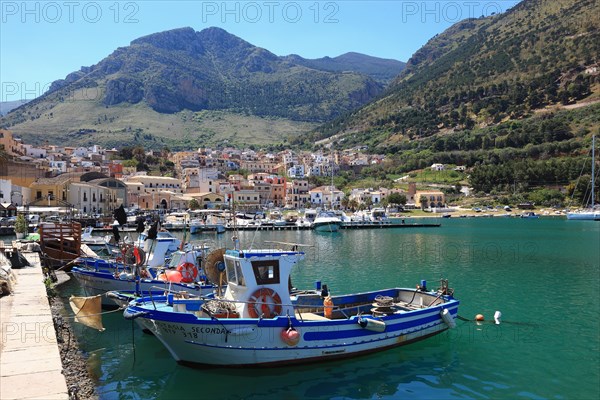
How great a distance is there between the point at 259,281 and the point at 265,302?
2.06 ft

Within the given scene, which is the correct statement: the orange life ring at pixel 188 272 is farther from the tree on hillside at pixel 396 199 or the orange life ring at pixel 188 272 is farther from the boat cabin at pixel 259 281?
the tree on hillside at pixel 396 199

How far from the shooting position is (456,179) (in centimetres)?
12988

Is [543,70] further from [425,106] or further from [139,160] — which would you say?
[139,160]

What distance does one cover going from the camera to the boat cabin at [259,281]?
14250 millimetres

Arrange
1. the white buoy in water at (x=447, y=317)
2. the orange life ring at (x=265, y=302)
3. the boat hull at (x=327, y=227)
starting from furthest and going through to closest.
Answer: the boat hull at (x=327, y=227) → the white buoy in water at (x=447, y=317) → the orange life ring at (x=265, y=302)

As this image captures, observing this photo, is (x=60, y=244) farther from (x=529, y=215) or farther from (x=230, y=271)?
(x=529, y=215)

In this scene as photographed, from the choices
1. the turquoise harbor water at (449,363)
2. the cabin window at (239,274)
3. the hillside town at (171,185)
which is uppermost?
the hillside town at (171,185)

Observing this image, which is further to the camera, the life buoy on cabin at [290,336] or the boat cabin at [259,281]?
the boat cabin at [259,281]

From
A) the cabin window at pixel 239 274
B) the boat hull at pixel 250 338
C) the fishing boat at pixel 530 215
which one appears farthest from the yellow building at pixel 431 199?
the cabin window at pixel 239 274

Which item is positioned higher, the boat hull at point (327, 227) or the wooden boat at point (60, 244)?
the wooden boat at point (60, 244)

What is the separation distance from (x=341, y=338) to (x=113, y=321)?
9.74 meters

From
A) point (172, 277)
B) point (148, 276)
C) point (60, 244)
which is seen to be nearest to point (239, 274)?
point (172, 277)

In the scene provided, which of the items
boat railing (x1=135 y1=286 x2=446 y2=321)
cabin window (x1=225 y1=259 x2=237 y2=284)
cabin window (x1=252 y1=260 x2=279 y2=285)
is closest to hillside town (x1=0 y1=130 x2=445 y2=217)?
boat railing (x1=135 y1=286 x2=446 y2=321)

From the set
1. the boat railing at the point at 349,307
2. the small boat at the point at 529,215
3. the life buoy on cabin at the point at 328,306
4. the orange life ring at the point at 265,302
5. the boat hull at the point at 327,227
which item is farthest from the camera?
the small boat at the point at 529,215
